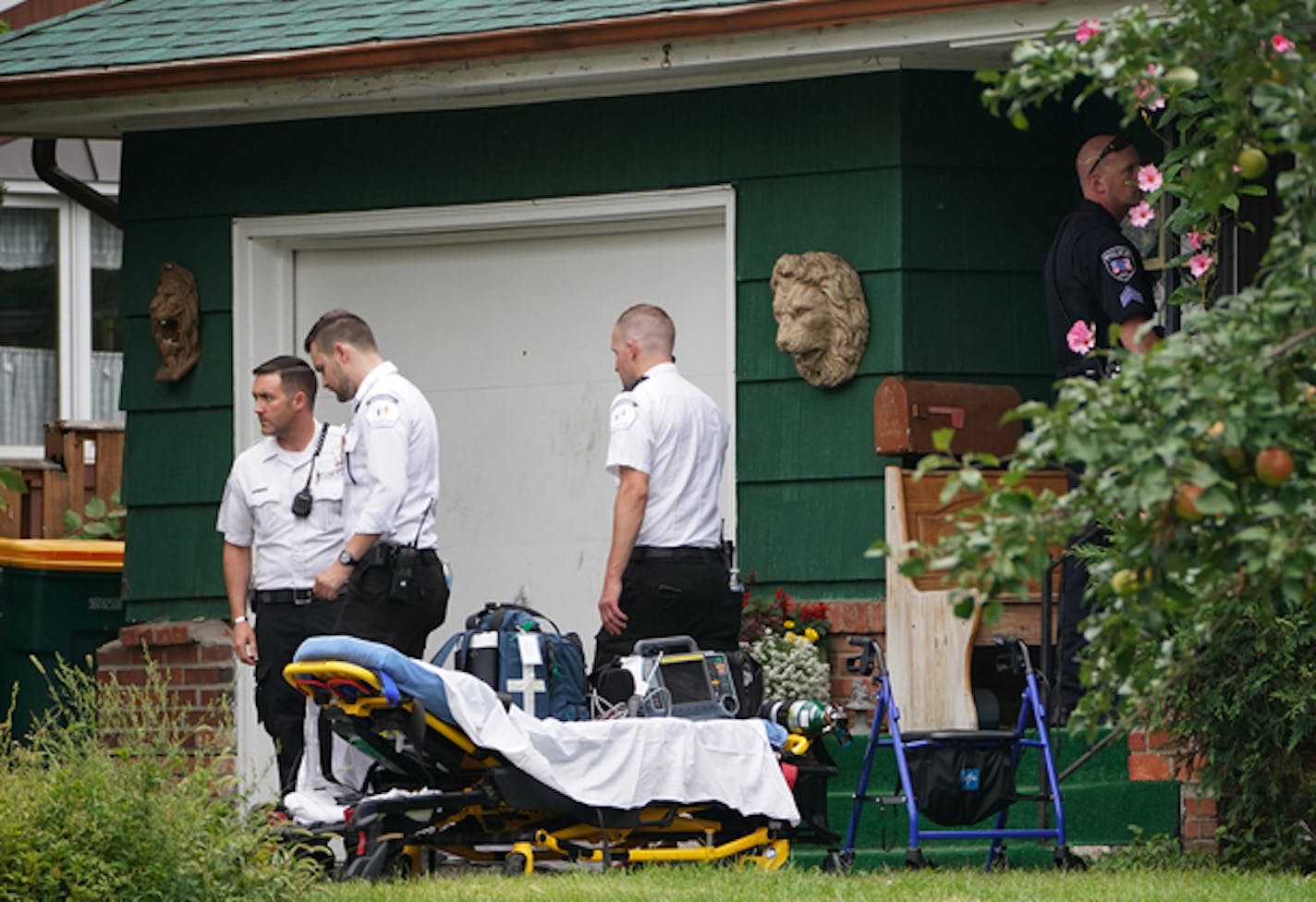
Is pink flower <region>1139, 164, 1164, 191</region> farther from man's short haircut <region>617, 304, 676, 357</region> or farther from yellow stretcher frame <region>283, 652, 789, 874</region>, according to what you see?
yellow stretcher frame <region>283, 652, 789, 874</region>

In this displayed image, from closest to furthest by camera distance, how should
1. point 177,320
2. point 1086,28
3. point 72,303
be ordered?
point 1086,28 < point 177,320 < point 72,303

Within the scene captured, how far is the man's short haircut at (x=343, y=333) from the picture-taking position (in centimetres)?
823

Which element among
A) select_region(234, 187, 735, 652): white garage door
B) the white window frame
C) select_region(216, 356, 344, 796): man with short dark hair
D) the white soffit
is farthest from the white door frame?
the white window frame

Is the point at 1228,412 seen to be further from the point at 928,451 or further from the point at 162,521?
the point at 162,521

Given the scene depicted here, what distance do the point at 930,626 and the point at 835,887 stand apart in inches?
84.3

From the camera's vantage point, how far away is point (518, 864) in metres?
7.18

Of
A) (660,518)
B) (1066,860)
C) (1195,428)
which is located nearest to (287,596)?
(660,518)

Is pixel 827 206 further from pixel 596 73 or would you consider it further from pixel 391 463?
pixel 391 463

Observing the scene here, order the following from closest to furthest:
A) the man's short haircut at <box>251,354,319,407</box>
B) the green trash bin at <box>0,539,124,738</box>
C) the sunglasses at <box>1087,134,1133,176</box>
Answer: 1. the sunglasses at <box>1087,134,1133,176</box>
2. the man's short haircut at <box>251,354,319,407</box>
3. the green trash bin at <box>0,539,124,738</box>

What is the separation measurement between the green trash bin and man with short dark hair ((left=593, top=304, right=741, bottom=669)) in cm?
330

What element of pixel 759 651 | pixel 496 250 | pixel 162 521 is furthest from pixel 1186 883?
pixel 162 521

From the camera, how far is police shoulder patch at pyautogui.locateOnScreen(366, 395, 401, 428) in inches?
313

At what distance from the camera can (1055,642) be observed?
8547 mm

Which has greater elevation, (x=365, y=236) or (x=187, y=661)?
(x=365, y=236)
